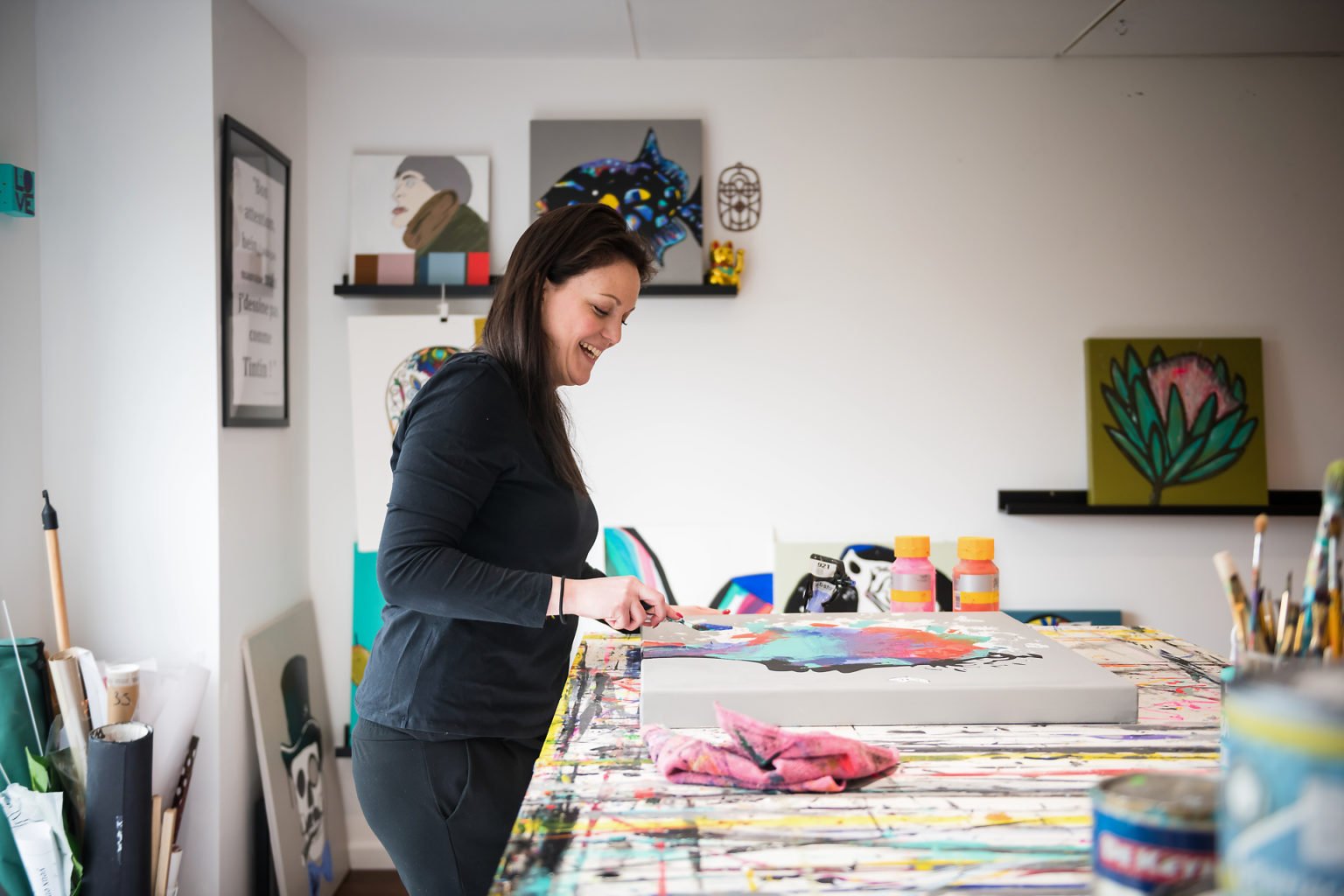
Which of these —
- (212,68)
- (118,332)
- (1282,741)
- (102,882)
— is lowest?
(102,882)

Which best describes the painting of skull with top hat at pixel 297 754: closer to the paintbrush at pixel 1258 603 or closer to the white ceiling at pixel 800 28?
the white ceiling at pixel 800 28

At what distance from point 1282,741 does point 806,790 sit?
1.78ft

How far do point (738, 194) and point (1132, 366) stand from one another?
4.46ft

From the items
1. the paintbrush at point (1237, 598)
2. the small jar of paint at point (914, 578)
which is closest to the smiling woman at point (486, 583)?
the small jar of paint at point (914, 578)

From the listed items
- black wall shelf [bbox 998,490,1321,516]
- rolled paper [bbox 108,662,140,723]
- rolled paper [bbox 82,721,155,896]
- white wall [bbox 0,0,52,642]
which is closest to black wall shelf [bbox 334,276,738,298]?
white wall [bbox 0,0,52,642]

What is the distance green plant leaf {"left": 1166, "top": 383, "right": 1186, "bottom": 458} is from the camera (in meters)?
3.15

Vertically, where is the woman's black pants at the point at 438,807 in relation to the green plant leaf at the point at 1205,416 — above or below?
below

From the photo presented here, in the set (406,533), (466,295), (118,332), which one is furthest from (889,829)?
(466,295)

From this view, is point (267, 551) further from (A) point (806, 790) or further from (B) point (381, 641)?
(A) point (806, 790)

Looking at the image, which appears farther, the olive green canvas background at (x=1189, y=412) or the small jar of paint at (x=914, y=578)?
the olive green canvas background at (x=1189, y=412)

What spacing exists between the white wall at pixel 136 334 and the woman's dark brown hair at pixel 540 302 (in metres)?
1.33

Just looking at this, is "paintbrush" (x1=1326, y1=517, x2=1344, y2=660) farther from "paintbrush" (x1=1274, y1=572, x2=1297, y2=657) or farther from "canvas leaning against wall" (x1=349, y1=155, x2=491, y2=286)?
"canvas leaning against wall" (x1=349, y1=155, x2=491, y2=286)

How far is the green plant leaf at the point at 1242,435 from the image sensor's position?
10.3ft

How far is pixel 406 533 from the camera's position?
1.31 m
